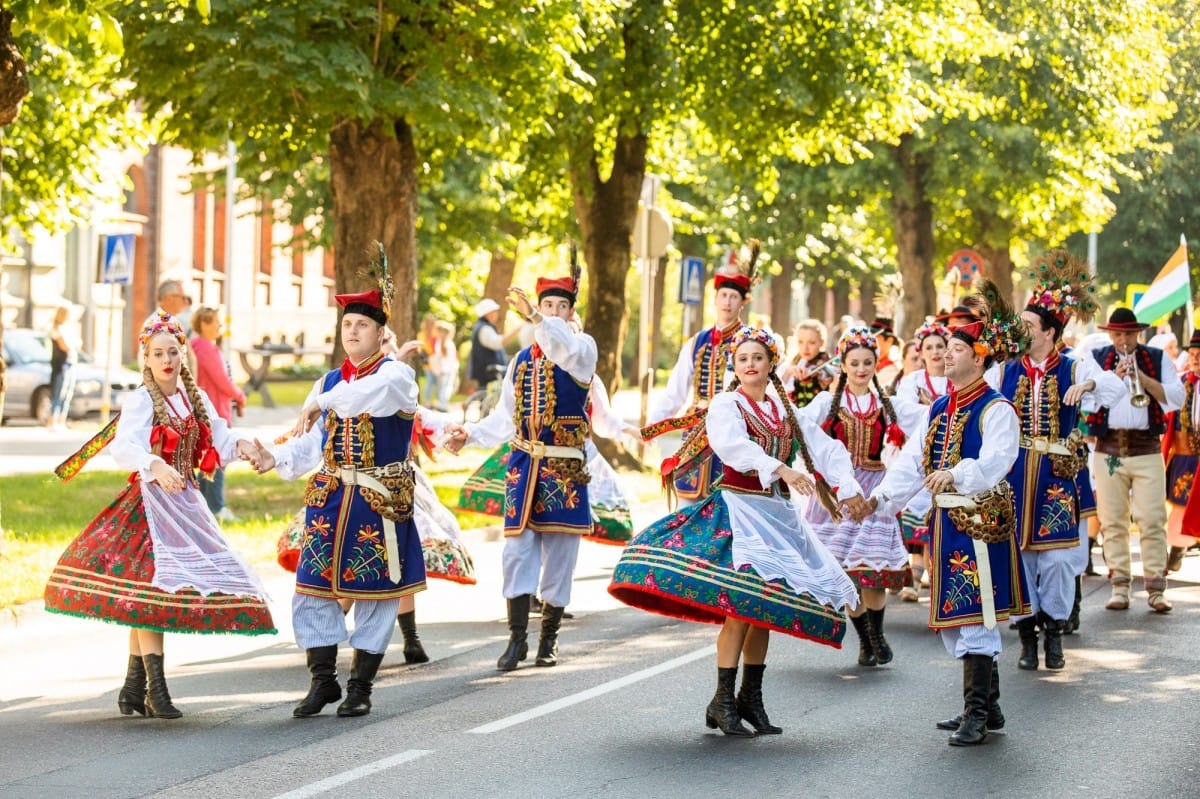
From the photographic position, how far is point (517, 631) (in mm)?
10234

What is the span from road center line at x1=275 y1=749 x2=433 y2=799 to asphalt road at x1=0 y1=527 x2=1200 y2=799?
0.02 metres

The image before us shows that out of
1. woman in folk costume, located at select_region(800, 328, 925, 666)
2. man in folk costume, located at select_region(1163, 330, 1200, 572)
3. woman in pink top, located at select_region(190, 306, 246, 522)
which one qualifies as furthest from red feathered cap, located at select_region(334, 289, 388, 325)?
man in folk costume, located at select_region(1163, 330, 1200, 572)

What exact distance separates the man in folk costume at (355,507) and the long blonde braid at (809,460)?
1676mm

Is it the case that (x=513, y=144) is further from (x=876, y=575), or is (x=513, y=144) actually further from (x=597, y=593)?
(x=876, y=575)

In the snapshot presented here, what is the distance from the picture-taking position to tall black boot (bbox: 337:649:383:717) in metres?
8.73

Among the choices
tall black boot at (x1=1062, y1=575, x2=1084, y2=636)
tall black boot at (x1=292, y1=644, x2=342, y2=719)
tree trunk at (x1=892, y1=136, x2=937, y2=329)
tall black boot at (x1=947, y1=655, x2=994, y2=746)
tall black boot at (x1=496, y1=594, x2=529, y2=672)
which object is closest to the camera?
tall black boot at (x1=947, y1=655, x2=994, y2=746)

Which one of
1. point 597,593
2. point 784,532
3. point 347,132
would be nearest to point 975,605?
point 784,532

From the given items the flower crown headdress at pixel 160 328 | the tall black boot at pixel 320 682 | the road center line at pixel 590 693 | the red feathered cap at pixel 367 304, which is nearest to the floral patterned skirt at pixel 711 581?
the road center line at pixel 590 693

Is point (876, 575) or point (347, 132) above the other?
point (347, 132)

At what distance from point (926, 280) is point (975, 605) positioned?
27.4m

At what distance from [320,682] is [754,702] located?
1977 mm

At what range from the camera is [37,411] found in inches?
1145

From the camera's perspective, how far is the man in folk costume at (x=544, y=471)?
33.9 ft

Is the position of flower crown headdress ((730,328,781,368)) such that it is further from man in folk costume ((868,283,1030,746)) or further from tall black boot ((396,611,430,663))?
tall black boot ((396,611,430,663))
